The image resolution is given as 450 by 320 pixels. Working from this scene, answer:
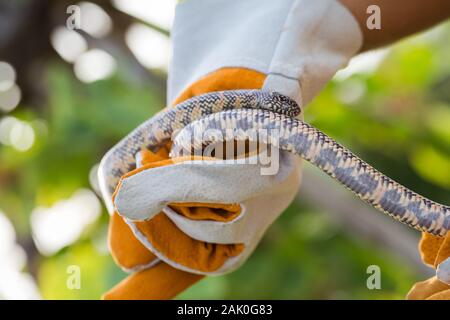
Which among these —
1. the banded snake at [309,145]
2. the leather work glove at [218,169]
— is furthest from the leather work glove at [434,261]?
the leather work glove at [218,169]

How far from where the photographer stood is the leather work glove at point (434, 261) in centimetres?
69

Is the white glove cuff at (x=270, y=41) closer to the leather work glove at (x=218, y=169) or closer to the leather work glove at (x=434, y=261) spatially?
the leather work glove at (x=218, y=169)

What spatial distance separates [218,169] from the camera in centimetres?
69

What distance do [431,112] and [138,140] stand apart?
1.82 meters

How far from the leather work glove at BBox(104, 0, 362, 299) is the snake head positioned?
0.08ft

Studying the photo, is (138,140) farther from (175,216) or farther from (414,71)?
(414,71)

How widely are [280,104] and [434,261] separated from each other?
21cm

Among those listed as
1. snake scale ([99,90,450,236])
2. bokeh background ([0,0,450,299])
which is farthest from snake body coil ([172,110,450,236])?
bokeh background ([0,0,450,299])

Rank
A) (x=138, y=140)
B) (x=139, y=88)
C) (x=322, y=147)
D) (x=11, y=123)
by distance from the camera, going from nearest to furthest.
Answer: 1. (x=322, y=147)
2. (x=138, y=140)
3. (x=139, y=88)
4. (x=11, y=123)

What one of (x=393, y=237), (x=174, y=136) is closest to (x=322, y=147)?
A: (x=174, y=136)

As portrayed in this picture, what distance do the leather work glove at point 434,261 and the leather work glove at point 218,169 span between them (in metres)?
0.14

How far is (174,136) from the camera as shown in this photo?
29.9 inches

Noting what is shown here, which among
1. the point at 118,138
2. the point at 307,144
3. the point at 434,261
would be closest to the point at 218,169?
the point at 307,144

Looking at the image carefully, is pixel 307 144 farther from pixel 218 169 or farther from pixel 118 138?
pixel 118 138
